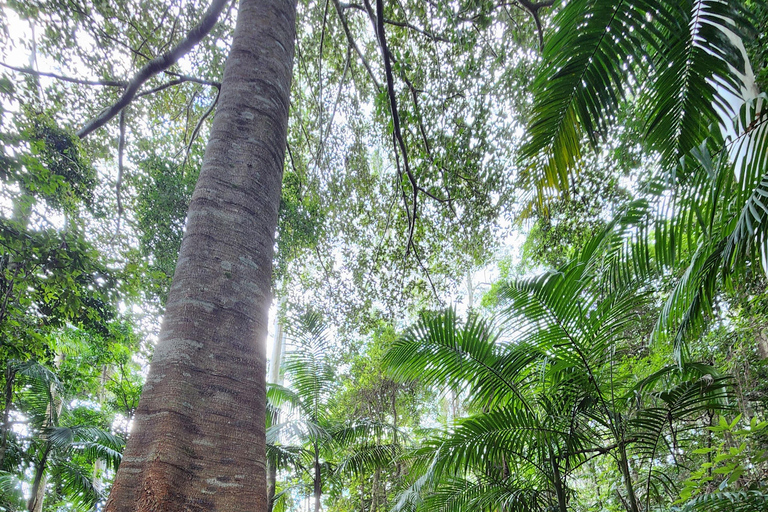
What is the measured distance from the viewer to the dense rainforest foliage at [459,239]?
154 cm

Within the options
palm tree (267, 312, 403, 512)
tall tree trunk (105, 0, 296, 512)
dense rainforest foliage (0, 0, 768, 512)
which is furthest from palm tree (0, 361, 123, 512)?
tall tree trunk (105, 0, 296, 512)

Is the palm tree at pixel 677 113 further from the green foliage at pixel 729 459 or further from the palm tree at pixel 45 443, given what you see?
the palm tree at pixel 45 443

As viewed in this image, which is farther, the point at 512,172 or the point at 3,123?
the point at 512,172

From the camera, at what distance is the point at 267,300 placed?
1.18 meters

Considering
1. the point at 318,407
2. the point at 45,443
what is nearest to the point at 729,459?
the point at 318,407

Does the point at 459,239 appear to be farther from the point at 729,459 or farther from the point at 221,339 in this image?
the point at 221,339

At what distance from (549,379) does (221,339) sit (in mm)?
2364

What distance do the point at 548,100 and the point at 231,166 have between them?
124 centimetres

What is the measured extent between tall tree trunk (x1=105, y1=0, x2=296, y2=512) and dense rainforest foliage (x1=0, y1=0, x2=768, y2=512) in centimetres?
2

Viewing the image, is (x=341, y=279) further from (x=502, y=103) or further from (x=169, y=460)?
(x=169, y=460)

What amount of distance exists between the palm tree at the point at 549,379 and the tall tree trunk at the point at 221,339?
1.67 meters

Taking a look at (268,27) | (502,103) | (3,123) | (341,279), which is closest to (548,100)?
(268,27)

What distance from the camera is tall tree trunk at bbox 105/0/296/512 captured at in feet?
2.78

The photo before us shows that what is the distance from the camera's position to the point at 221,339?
40.0 inches
